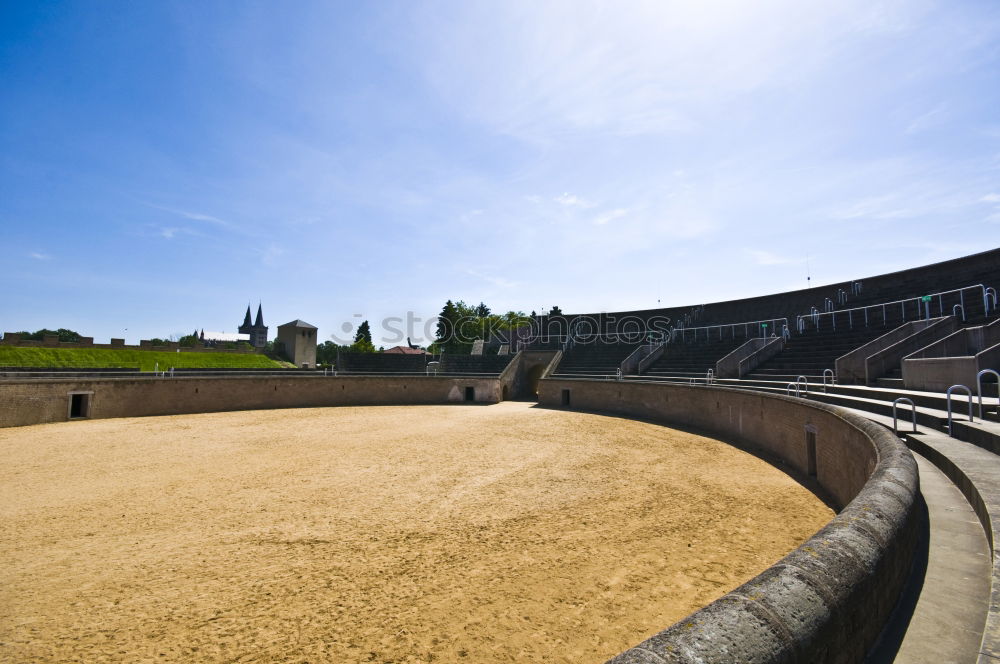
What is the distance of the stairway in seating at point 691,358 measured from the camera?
2392 cm

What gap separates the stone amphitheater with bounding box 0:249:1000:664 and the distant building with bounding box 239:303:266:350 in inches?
4431

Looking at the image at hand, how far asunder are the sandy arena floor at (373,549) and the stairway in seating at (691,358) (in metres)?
11.8

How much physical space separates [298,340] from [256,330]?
3099 inches

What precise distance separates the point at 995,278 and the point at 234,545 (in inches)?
1038

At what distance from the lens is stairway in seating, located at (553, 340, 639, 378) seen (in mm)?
29375

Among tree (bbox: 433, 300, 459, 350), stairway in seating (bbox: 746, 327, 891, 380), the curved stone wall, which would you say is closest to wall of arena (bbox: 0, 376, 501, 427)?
stairway in seating (bbox: 746, 327, 891, 380)

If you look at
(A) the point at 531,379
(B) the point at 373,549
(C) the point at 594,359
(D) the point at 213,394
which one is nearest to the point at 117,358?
(D) the point at 213,394

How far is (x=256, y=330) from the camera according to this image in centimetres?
12762

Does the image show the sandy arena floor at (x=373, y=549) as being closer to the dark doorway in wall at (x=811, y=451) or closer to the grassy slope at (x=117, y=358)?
the dark doorway in wall at (x=811, y=451)

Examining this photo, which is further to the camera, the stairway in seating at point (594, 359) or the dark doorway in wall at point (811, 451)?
Result: the stairway in seating at point (594, 359)

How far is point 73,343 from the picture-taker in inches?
1829

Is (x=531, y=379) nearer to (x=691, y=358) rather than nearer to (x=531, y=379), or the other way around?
(x=531, y=379)

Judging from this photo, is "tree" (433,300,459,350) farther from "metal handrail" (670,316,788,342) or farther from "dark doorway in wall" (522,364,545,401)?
"metal handrail" (670,316,788,342)

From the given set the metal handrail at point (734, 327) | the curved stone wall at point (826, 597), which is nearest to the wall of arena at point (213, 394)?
the metal handrail at point (734, 327)
